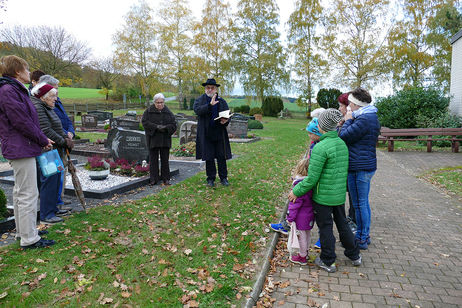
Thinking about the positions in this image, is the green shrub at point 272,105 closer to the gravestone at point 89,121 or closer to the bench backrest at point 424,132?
the gravestone at point 89,121

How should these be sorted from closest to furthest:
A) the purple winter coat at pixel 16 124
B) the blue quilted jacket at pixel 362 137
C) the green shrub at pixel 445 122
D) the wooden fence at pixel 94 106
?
the purple winter coat at pixel 16 124
the blue quilted jacket at pixel 362 137
the green shrub at pixel 445 122
the wooden fence at pixel 94 106

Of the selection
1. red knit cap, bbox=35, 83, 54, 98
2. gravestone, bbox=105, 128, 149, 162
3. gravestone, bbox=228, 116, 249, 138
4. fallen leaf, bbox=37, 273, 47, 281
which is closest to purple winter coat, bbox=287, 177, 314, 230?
fallen leaf, bbox=37, 273, 47, 281

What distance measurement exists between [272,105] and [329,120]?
Answer: 38.0m

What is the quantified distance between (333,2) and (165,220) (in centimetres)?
3513

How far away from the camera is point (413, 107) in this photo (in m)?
17.7

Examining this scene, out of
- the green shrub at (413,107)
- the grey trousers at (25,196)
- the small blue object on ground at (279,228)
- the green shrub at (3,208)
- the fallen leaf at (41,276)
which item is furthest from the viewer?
the green shrub at (413,107)

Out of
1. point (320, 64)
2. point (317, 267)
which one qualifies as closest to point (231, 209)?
point (317, 267)

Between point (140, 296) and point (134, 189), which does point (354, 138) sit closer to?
point (140, 296)

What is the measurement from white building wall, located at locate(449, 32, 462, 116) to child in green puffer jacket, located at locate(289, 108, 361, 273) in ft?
52.2

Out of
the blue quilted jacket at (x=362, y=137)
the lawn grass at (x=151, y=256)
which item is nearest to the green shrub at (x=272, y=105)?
the lawn grass at (x=151, y=256)

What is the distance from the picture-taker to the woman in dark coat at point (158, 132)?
6.80 m

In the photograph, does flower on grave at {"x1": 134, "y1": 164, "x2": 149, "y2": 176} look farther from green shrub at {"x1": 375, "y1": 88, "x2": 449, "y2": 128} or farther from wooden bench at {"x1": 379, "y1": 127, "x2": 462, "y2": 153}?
green shrub at {"x1": 375, "y1": 88, "x2": 449, "y2": 128}

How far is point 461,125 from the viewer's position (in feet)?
49.7

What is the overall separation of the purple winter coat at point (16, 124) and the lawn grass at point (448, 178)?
826 centimetres
